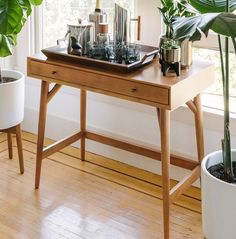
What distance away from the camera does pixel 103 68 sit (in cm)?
210

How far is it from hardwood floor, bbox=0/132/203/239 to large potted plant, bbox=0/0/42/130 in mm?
369

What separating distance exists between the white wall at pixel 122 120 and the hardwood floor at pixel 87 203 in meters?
0.15

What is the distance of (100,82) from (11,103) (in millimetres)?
649

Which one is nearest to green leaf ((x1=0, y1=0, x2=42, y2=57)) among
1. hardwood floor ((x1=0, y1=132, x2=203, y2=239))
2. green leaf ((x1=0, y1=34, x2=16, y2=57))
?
green leaf ((x1=0, y1=34, x2=16, y2=57))

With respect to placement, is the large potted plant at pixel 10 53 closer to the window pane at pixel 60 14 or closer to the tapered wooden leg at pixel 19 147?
the tapered wooden leg at pixel 19 147

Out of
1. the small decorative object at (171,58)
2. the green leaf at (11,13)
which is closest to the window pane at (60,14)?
the green leaf at (11,13)

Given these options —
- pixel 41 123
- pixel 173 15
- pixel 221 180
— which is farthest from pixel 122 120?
pixel 221 180

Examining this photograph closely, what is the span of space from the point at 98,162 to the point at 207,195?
1.09m

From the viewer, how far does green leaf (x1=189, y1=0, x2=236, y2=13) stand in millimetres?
1684

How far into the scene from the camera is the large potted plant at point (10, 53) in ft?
7.15

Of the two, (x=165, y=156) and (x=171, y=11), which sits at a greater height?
(x=171, y=11)

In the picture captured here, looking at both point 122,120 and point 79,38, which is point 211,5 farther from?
point 122,120

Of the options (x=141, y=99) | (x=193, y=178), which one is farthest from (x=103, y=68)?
(x=193, y=178)

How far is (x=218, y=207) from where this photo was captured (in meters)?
1.79
